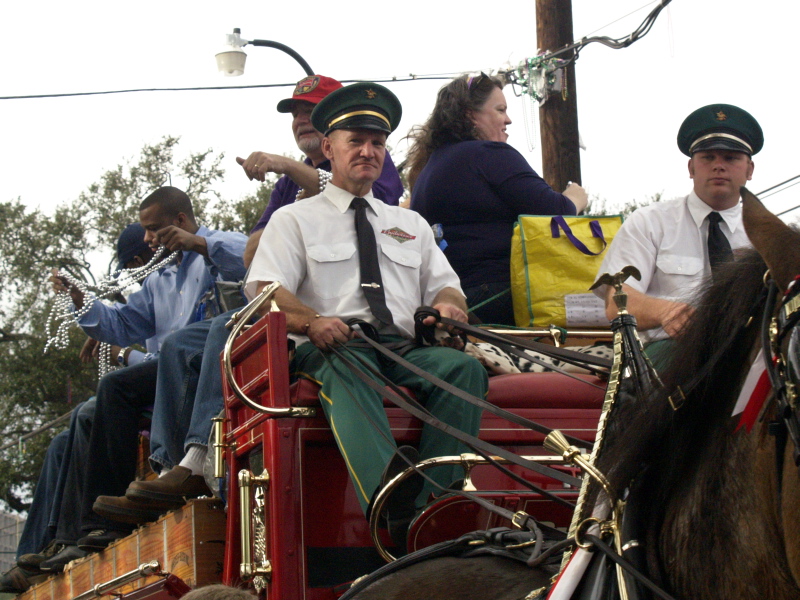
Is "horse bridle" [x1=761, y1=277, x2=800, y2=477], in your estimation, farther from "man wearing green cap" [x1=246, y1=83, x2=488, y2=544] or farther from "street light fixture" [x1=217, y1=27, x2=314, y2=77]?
"street light fixture" [x1=217, y1=27, x2=314, y2=77]

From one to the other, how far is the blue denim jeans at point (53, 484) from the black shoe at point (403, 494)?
3.00 meters

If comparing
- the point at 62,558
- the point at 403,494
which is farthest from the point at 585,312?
the point at 62,558

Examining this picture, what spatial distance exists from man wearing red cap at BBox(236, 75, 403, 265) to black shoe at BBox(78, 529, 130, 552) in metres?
1.62

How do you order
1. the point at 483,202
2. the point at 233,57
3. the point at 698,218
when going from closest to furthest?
the point at 698,218 → the point at 483,202 → the point at 233,57

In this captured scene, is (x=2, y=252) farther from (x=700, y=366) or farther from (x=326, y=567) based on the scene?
(x=700, y=366)

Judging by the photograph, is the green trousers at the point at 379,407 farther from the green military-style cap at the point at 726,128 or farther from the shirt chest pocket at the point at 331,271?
the green military-style cap at the point at 726,128

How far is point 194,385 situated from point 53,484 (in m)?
2.35

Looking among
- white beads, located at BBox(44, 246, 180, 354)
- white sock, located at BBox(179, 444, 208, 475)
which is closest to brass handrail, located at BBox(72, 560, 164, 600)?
white sock, located at BBox(179, 444, 208, 475)

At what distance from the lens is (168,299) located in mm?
6309

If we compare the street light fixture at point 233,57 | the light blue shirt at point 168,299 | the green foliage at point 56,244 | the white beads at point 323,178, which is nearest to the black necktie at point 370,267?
the white beads at point 323,178

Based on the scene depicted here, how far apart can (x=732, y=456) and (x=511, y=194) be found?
11.7ft

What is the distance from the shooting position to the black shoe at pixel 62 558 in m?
5.74

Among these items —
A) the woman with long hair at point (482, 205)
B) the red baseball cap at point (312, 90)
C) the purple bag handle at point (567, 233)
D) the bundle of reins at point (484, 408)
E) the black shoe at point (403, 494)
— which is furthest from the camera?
the red baseball cap at point (312, 90)

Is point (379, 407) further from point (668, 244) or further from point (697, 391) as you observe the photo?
point (697, 391)
